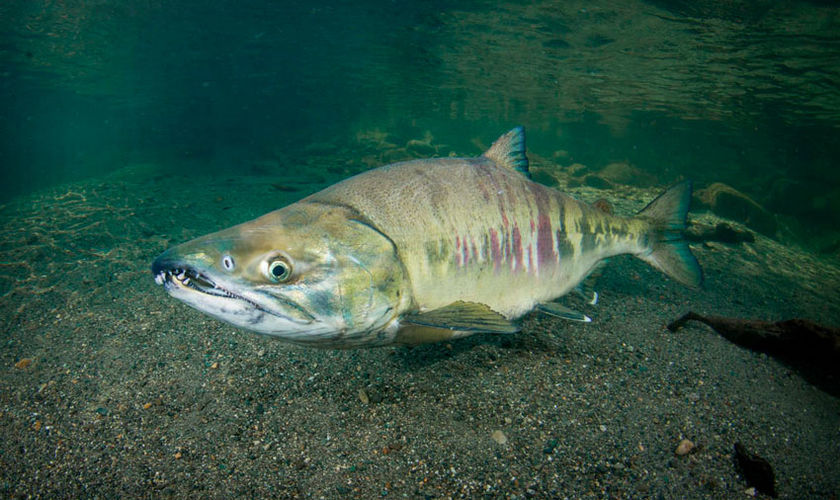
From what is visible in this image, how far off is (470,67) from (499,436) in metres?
29.7

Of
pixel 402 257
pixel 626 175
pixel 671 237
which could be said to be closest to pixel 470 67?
pixel 626 175

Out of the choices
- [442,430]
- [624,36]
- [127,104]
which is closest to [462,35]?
[624,36]

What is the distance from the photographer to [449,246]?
265 centimetres

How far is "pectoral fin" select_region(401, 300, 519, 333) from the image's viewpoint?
2156mm

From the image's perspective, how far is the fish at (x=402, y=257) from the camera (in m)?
1.93

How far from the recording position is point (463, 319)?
224cm

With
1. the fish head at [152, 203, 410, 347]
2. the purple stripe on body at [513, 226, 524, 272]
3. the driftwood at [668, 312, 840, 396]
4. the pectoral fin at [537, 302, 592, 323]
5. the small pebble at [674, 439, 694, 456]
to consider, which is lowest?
the driftwood at [668, 312, 840, 396]

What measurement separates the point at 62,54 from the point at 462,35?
100 feet

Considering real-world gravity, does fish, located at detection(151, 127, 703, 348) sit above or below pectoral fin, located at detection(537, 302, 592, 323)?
above

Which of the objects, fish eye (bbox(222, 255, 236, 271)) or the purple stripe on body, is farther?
the purple stripe on body

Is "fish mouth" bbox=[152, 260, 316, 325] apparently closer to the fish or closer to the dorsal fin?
the fish

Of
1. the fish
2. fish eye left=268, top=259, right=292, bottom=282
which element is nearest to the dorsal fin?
the fish

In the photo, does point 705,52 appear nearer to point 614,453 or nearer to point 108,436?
point 614,453

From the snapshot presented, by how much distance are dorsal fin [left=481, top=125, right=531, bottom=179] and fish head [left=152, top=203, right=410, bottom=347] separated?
168cm
